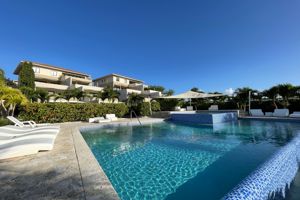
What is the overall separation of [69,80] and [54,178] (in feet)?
124

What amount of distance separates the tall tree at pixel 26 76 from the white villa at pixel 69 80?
1876 mm

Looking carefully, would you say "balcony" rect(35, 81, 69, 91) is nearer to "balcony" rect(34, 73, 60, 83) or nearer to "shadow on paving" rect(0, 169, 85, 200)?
"balcony" rect(34, 73, 60, 83)

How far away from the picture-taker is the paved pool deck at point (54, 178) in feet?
9.27

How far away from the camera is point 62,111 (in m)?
16.2

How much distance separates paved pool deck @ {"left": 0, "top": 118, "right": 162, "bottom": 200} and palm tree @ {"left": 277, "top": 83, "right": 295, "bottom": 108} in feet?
76.2

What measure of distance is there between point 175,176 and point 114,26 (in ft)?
65.8

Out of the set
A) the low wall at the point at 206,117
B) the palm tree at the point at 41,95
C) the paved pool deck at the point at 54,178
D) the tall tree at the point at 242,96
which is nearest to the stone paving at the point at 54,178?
the paved pool deck at the point at 54,178

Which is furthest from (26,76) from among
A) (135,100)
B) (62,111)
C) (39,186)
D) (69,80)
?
(39,186)

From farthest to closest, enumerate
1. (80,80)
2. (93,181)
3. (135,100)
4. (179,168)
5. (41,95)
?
(80,80)
(41,95)
(135,100)
(179,168)
(93,181)

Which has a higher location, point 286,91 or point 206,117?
point 286,91

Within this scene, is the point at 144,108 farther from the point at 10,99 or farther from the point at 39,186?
the point at 39,186

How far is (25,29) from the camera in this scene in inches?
684

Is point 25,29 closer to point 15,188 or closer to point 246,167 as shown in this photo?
point 15,188

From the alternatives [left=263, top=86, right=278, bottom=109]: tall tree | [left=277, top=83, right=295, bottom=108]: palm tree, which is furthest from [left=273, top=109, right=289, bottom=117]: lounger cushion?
[left=263, top=86, right=278, bottom=109]: tall tree
